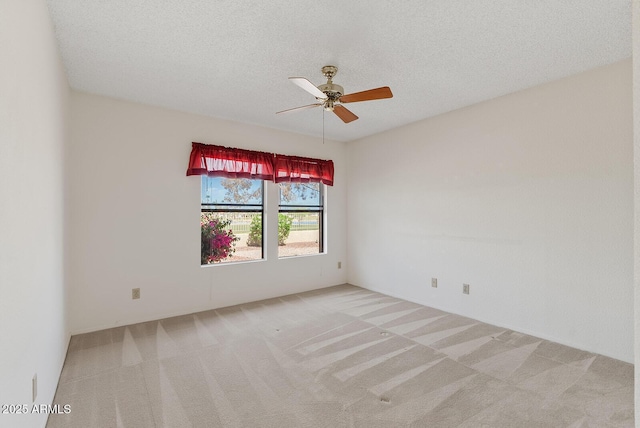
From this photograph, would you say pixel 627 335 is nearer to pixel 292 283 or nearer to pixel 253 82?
pixel 292 283

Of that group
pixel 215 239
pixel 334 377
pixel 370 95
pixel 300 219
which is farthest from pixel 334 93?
pixel 300 219

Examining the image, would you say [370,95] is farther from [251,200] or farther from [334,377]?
[251,200]

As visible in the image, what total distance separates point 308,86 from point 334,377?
90.7 inches

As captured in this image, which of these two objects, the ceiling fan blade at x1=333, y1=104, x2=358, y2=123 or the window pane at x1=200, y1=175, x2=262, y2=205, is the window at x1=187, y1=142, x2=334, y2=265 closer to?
the window pane at x1=200, y1=175, x2=262, y2=205

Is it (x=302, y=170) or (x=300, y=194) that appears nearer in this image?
(x=302, y=170)

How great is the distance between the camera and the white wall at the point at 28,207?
1.20 m

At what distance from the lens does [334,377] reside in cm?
238

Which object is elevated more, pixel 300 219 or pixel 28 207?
pixel 28 207

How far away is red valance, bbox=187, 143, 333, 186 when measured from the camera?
3.90 meters

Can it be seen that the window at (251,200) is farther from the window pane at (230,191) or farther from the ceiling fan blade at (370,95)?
the ceiling fan blade at (370,95)

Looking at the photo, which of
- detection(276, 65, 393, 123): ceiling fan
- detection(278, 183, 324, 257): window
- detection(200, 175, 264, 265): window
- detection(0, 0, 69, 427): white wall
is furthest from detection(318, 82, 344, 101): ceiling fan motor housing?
detection(278, 183, 324, 257): window

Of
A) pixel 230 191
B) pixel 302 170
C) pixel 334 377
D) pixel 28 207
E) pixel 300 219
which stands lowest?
pixel 334 377

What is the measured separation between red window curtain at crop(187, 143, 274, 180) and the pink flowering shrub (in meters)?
0.63

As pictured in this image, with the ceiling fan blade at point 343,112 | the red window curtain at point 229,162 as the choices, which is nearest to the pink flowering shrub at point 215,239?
the red window curtain at point 229,162
